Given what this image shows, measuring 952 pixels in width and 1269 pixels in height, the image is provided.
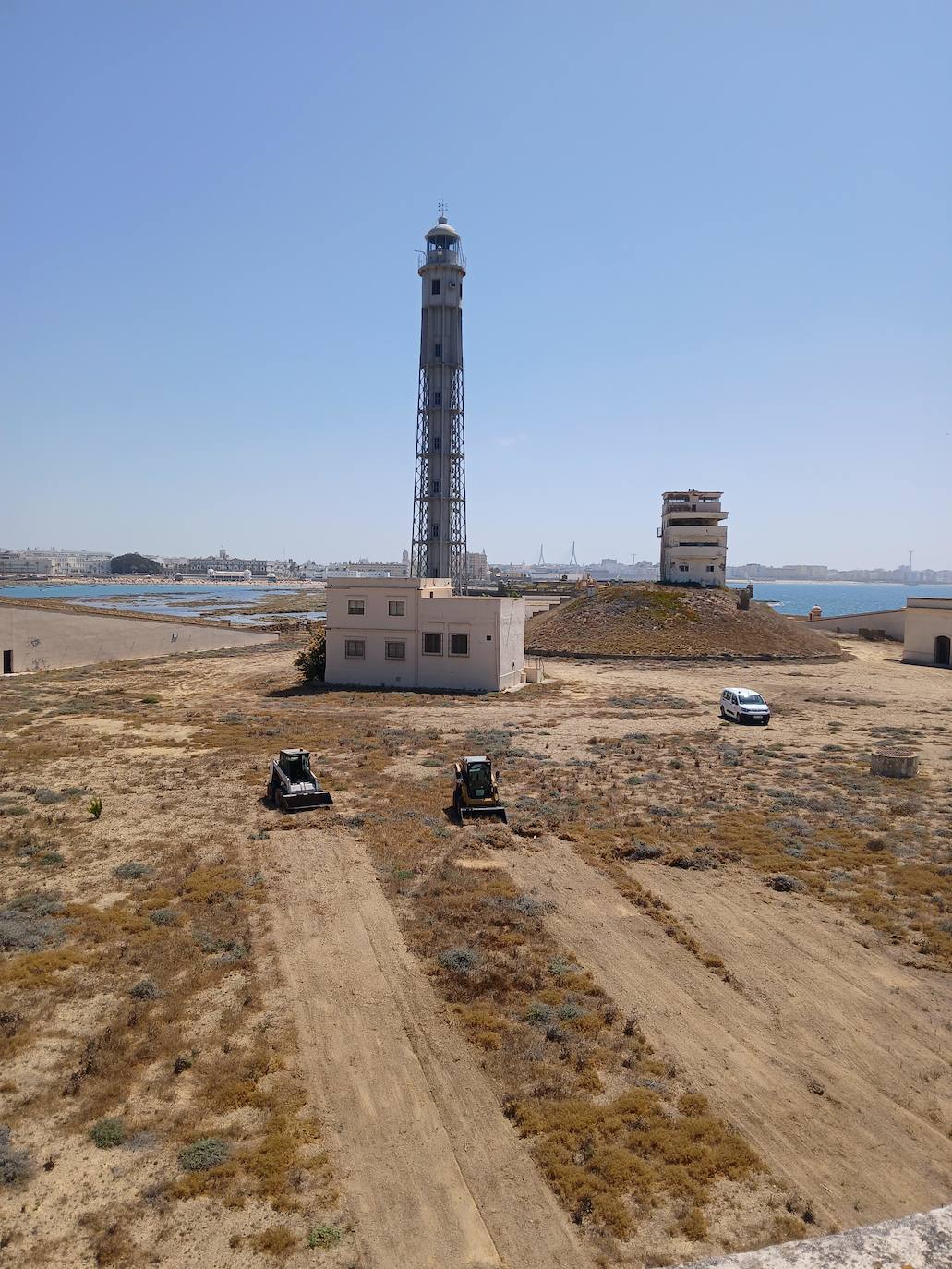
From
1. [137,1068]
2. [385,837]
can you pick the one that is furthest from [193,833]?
[137,1068]

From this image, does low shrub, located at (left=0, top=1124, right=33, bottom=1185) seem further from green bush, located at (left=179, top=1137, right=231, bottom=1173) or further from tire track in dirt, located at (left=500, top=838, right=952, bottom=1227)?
tire track in dirt, located at (left=500, top=838, right=952, bottom=1227)

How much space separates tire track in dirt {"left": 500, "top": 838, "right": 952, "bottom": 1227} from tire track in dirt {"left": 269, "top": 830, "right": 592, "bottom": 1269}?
3.17 metres

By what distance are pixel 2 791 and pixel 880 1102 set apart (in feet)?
86.0

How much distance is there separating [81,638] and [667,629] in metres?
51.1

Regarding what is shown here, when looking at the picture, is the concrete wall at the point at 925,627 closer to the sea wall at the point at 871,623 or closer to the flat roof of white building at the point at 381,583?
the sea wall at the point at 871,623

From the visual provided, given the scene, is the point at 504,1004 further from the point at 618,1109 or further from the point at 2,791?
the point at 2,791

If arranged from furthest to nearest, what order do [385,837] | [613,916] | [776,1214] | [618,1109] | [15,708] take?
1. [15,708]
2. [385,837]
3. [613,916]
4. [618,1109]
5. [776,1214]

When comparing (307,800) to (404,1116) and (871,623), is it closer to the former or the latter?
(404,1116)

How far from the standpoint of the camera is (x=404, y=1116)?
11.0 metres

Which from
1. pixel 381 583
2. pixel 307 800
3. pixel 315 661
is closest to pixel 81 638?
pixel 315 661

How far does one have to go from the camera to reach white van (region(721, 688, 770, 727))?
134 feet

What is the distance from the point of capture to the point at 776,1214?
9289 mm

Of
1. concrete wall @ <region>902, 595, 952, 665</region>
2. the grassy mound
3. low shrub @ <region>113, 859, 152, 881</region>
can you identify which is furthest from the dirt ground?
the grassy mound

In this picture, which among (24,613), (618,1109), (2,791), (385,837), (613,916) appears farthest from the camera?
(24,613)
